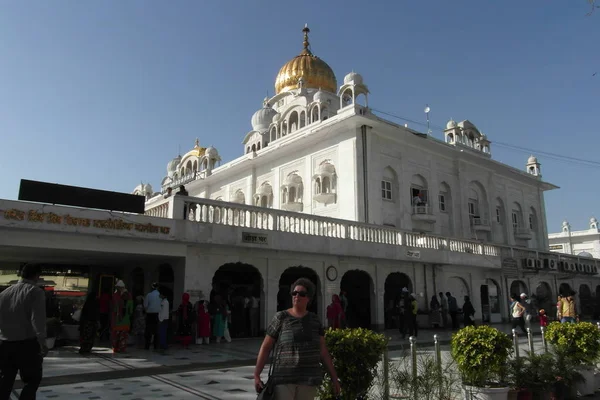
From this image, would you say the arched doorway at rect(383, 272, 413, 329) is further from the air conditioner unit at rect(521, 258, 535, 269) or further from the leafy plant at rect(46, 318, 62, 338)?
the leafy plant at rect(46, 318, 62, 338)

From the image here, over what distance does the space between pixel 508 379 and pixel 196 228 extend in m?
8.68

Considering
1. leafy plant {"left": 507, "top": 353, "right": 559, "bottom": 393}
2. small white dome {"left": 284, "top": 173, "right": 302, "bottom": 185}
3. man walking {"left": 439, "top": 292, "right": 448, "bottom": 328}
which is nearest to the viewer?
leafy plant {"left": 507, "top": 353, "right": 559, "bottom": 393}

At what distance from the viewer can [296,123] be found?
29.6m

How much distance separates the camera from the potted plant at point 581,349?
683 centimetres

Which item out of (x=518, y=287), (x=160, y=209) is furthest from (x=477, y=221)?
(x=160, y=209)

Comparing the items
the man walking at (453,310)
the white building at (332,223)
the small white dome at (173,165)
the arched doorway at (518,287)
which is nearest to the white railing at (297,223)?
the white building at (332,223)

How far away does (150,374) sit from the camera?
7844 mm

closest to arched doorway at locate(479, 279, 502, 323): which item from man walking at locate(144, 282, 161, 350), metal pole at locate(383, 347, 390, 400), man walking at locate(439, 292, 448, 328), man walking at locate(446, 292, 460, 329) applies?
man walking at locate(439, 292, 448, 328)

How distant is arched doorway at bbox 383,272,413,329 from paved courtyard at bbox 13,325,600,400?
690 centimetres

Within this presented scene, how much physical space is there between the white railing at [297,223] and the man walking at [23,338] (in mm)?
7556

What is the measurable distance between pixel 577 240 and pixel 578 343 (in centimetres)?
5046

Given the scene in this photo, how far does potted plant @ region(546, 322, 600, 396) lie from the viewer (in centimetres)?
683

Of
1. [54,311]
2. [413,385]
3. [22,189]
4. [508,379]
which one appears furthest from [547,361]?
[54,311]

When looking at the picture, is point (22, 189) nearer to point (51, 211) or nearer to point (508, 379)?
point (51, 211)
